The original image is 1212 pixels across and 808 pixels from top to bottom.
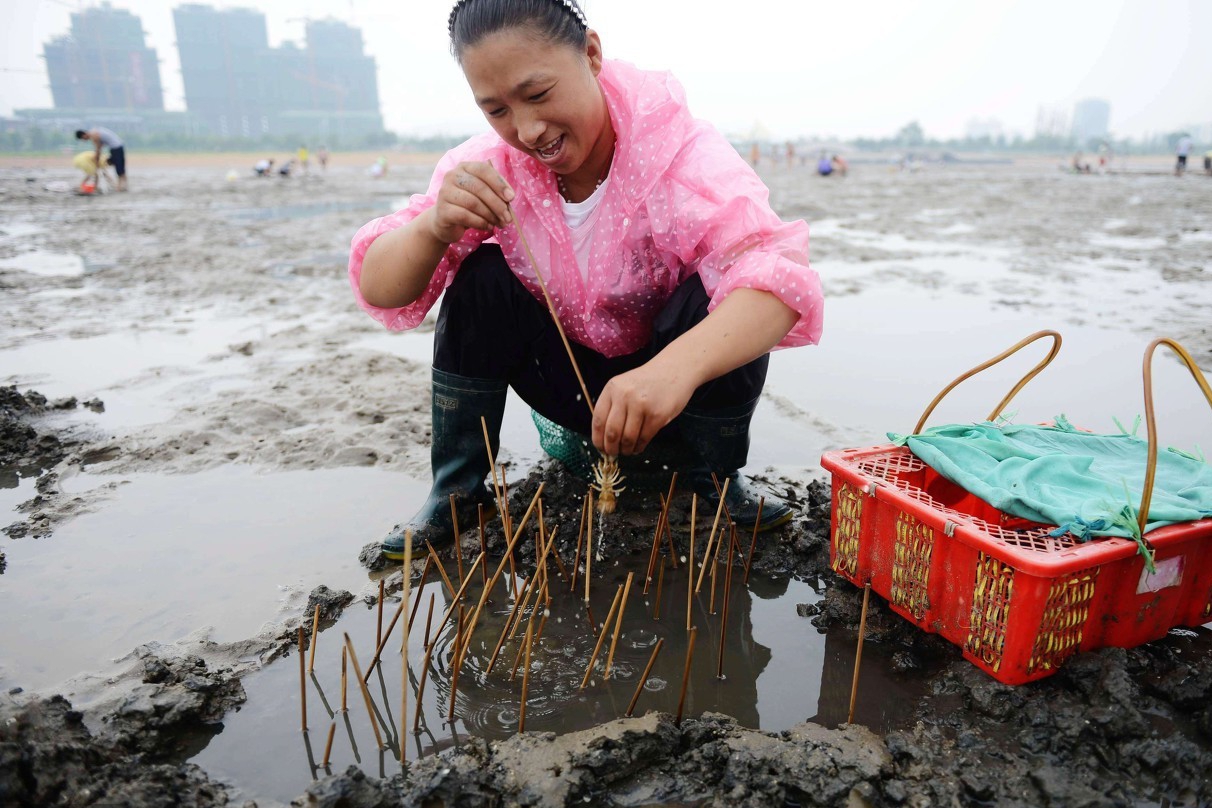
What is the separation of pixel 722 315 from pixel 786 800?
105 centimetres

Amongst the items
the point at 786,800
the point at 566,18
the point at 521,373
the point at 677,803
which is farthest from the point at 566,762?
the point at 566,18

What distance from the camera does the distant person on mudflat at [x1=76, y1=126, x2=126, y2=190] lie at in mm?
15766

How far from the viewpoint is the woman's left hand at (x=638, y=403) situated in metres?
1.70

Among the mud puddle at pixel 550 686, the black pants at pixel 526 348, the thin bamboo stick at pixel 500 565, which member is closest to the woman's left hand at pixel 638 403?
the thin bamboo stick at pixel 500 565

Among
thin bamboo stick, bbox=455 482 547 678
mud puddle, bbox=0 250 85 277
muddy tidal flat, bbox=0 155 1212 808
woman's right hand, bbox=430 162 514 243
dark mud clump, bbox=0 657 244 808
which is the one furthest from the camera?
mud puddle, bbox=0 250 85 277

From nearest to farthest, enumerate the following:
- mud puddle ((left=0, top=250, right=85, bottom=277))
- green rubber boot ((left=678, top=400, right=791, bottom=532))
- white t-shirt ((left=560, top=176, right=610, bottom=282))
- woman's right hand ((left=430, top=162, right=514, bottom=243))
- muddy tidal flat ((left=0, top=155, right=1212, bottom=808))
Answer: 1. muddy tidal flat ((left=0, top=155, right=1212, bottom=808))
2. woman's right hand ((left=430, top=162, right=514, bottom=243))
3. white t-shirt ((left=560, top=176, right=610, bottom=282))
4. green rubber boot ((left=678, top=400, right=791, bottom=532))
5. mud puddle ((left=0, top=250, right=85, bottom=277))

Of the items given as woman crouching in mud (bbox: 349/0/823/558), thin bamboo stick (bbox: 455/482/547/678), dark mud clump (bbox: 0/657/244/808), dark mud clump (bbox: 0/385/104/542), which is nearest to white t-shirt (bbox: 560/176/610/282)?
woman crouching in mud (bbox: 349/0/823/558)

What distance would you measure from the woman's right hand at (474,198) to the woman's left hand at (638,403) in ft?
1.89

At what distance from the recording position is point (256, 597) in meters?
2.20

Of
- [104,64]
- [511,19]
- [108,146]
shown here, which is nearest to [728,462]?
[511,19]

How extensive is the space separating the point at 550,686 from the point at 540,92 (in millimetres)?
1432

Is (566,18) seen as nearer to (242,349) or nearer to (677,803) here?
(677,803)

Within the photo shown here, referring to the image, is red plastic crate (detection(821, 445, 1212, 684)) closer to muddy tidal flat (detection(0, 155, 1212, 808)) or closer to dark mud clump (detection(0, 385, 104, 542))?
muddy tidal flat (detection(0, 155, 1212, 808))

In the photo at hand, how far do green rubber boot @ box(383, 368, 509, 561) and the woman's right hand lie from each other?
2.05 feet
